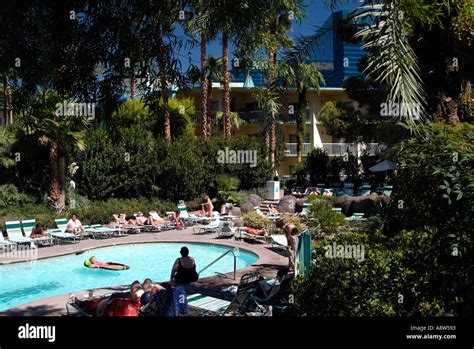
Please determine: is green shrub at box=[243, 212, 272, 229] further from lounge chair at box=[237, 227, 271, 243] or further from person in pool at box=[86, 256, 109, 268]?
person in pool at box=[86, 256, 109, 268]

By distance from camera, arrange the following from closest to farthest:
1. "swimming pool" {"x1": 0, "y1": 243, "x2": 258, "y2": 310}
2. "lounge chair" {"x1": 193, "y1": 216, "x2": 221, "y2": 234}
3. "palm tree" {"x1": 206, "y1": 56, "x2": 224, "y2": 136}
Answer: "swimming pool" {"x1": 0, "y1": 243, "x2": 258, "y2": 310} < "lounge chair" {"x1": 193, "y1": 216, "x2": 221, "y2": 234} < "palm tree" {"x1": 206, "y1": 56, "x2": 224, "y2": 136}

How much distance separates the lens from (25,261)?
14.0 meters

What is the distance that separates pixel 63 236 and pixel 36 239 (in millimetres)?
829

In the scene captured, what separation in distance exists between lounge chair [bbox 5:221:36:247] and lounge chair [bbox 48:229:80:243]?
2.77 feet

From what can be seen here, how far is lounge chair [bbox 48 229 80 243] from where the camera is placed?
16281mm

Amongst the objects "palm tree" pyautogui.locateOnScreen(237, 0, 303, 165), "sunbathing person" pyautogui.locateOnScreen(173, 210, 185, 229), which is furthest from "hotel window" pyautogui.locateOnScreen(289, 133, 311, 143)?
"palm tree" pyautogui.locateOnScreen(237, 0, 303, 165)

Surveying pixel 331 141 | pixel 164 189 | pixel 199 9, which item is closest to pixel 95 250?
pixel 164 189

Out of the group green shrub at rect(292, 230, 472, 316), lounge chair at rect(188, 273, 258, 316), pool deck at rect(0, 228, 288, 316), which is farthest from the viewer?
pool deck at rect(0, 228, 288, 316)

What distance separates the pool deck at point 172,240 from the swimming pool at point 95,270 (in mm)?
260

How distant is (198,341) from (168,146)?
67.7ft

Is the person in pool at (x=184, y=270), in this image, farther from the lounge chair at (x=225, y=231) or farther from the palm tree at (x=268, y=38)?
the lounge chair at (x=225, y=231)

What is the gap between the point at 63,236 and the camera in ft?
53.3

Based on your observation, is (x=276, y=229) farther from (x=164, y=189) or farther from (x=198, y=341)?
(x=198, y=341)

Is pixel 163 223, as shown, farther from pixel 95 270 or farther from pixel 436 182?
pixel 436 182
